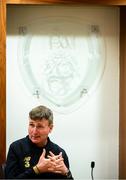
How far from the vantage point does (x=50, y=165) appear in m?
2.04

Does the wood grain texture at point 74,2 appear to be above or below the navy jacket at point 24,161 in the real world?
above

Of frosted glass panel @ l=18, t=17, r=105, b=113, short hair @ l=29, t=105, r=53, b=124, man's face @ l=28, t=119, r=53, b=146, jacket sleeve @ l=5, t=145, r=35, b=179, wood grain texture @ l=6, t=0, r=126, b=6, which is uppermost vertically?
wood grain texture @ l=6, t=0, r=126, b=6

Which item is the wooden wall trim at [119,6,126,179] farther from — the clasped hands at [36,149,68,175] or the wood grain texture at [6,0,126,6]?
the clasped hands at [36,149,68,175]

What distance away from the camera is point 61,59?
3090mm

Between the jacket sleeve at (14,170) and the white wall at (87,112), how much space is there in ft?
3.10

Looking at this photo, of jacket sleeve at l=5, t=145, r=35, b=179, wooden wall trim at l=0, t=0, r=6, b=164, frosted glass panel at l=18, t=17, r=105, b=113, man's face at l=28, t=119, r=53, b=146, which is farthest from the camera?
frosted glass panel at l=18, t=17, r=105, b=113

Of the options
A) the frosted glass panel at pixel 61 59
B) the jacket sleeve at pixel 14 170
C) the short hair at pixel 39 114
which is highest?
the frosted glass panel at pixel 61 59

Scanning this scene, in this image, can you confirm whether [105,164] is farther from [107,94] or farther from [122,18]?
[122,18]

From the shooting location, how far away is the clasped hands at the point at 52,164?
2031 mm

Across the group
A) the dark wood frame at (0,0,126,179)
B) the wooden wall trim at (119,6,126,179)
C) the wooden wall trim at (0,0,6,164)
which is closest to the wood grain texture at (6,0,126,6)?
the dark wood frame at (0,0,126,179)

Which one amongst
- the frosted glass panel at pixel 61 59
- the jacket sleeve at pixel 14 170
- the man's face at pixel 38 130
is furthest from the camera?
the frosted glass panel at pixel 61 59

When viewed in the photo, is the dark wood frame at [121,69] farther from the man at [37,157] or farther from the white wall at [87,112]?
the man at [37,157]

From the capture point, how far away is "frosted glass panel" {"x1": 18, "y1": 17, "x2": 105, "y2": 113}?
3025mm

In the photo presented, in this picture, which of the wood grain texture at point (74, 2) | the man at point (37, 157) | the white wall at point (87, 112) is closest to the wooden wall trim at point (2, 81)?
the wood grain texture at point (74, 2)
